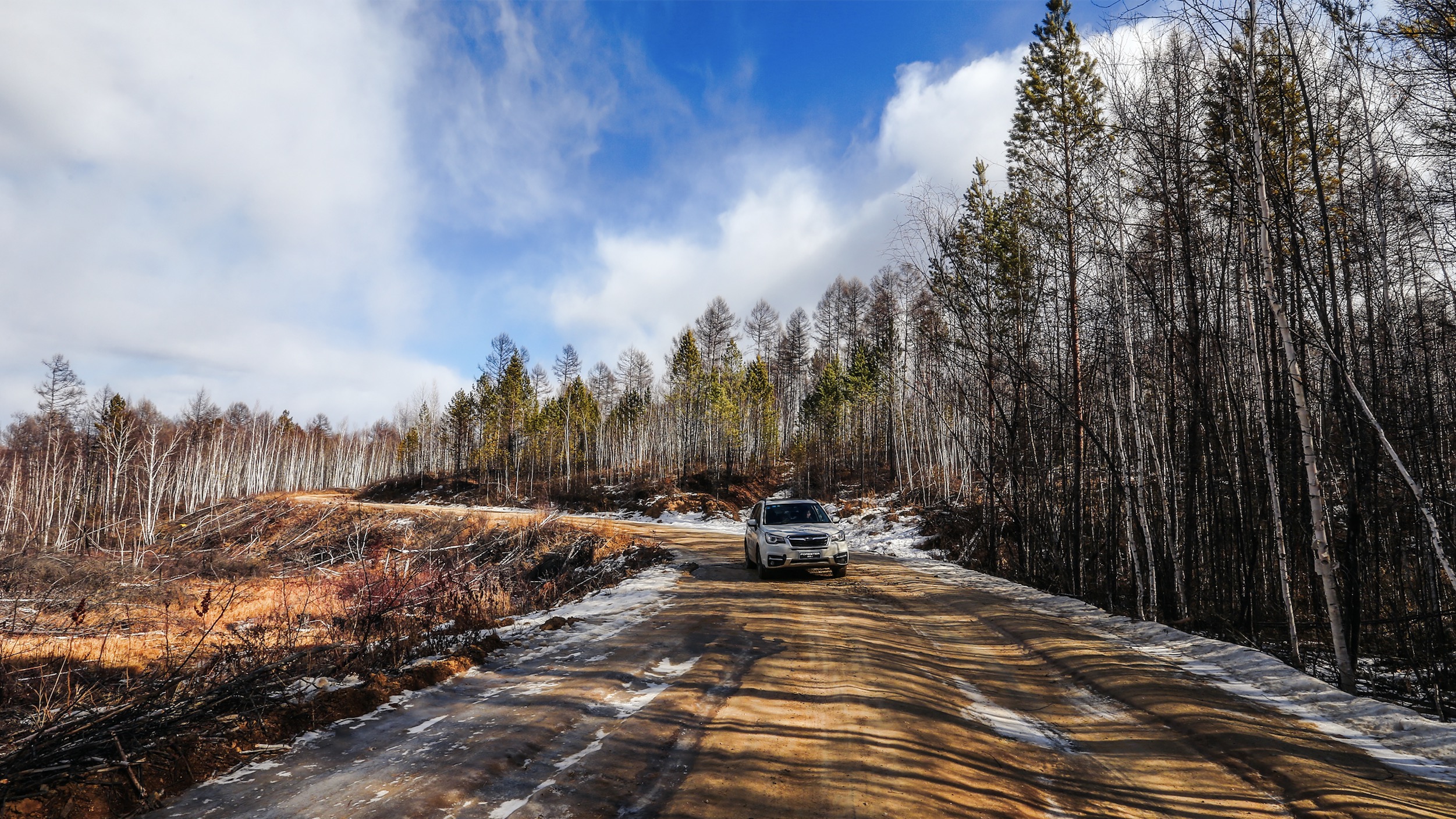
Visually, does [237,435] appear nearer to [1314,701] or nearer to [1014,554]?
[1014,554]

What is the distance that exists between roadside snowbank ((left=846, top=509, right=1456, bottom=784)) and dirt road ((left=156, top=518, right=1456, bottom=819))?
22cm

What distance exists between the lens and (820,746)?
411 cm

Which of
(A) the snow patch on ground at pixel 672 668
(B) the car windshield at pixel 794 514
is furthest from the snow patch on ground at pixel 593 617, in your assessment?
(B) the car windshield at pixel 794 514

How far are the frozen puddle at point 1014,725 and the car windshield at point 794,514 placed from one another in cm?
786

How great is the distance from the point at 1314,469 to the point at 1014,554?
1133 centimetres

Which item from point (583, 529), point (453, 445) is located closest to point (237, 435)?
point (453, 445)

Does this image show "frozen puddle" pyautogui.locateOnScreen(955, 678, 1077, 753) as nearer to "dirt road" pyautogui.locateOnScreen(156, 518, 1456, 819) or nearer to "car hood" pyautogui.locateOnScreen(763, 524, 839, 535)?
"dirt road" pyautogui.locateOnScreen(156, 518, 1456, 819)

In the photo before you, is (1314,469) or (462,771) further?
(1314,469)

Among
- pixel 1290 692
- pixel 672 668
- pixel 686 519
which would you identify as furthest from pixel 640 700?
pixel 686 519

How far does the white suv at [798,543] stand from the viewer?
12.2 meters

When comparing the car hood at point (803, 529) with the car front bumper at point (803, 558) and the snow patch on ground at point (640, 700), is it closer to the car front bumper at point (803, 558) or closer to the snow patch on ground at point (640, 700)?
the car front bumper at point (803, 558)

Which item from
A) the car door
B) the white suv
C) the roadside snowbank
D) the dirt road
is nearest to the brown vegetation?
the dirt road

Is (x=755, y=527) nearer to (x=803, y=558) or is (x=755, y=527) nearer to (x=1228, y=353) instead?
(x=803, y=558)

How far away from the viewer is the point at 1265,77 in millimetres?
8117
